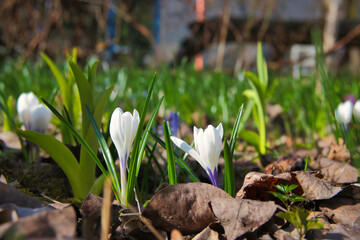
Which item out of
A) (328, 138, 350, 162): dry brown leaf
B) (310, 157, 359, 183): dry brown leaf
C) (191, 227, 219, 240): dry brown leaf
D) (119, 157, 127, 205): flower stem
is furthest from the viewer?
(328, 138, 350, 162): dry brown leaf

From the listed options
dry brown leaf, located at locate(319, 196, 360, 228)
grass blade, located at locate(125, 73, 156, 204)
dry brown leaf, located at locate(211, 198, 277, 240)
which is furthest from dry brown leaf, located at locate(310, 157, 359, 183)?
grass blade, located at locate(125, 73, 156, 204)

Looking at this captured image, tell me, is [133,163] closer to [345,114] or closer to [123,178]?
[123,178]

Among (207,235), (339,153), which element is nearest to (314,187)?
(207,235)

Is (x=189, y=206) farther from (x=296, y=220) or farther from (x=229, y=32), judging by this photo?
(x=229, y=32)

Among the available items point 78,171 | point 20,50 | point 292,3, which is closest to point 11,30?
point 20,50

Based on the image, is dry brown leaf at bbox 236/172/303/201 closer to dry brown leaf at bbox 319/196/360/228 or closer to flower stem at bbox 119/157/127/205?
dry brown leaf at bbox 319/196/360/228
